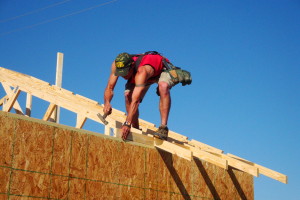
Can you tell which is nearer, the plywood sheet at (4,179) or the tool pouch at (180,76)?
the plywood sheet at (4,179)

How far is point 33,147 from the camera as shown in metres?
5.52

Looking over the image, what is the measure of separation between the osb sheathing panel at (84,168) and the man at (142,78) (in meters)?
0.43

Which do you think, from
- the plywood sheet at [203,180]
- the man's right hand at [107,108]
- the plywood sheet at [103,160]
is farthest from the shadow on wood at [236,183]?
the plywood sheet at [103,160]

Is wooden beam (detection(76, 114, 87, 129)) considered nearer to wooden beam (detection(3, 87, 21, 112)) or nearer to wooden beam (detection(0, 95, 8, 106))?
wooden beam (detection(3, 87, 21, 112))

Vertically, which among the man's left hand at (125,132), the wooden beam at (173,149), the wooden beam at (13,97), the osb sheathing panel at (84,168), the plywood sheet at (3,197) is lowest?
the plywood sheet at (3,197)

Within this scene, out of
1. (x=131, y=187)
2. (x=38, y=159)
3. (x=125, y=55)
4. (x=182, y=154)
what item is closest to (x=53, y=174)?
(x=38, y=159)

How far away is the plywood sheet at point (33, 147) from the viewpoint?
17.7 feet

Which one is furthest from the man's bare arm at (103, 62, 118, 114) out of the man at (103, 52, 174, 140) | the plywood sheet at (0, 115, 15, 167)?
the plywood sheet at (0, 115, 15, 167)

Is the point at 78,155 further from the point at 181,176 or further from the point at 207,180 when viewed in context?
the point at 207,180

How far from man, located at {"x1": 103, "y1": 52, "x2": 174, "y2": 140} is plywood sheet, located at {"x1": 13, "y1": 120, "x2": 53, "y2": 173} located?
131 centimetres

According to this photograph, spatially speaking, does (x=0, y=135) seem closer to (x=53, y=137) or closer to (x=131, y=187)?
(x=53, y=137)

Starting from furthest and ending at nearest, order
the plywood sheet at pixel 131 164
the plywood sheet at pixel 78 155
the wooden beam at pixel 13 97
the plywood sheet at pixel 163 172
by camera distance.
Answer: the wooden beam at pixel 13 97
the plywood sheet at pixel 163 172
the plywood sheet at pixel 131 164
the plywood sheet at pixel 78 155

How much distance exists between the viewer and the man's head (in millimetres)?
6977

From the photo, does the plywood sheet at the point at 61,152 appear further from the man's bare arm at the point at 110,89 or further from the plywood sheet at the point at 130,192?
the man's bare arm at the point at 110,89
